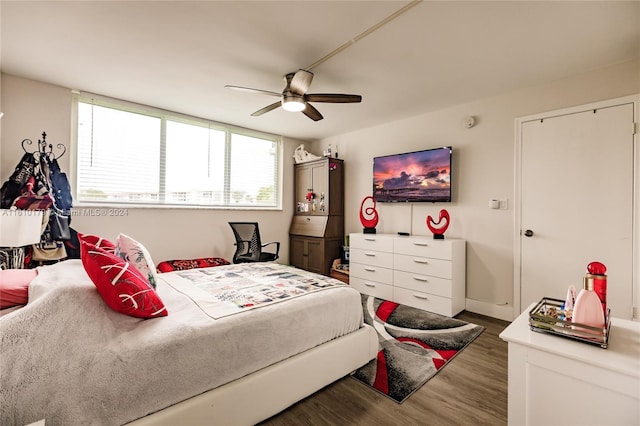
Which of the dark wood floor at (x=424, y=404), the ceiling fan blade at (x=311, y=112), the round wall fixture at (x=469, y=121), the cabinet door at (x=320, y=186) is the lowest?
the dark wood floor at (x=424, y=404)

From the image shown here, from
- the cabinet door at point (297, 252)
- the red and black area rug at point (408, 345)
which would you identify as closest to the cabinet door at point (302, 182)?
the cabinet door at point (297, 252)

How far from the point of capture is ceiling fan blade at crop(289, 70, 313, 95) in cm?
256

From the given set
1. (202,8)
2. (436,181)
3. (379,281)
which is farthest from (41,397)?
(436,181)

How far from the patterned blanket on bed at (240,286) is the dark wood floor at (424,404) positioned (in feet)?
2.16

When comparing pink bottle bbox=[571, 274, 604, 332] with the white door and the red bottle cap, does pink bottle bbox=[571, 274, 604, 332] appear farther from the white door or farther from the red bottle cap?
the white door

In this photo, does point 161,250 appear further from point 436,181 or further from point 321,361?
point 436,181

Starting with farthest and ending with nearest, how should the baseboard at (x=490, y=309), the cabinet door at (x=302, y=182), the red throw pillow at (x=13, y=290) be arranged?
1. the cabinet door at (x=302, y=182)
2. the baseboard at (x=490, y=309)
3. the red throw pillow at (x=13, y=290)

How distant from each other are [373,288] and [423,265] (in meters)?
0.82

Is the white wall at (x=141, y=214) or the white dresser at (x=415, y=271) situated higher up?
the white wall at (x=141, y=214)

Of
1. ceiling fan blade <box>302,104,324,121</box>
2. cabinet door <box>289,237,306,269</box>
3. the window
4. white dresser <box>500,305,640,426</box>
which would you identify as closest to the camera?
white dresser <box>500,305,640,426</box>

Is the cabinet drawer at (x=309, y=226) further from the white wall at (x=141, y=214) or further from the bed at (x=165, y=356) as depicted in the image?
the bed at (x=165, y=356)

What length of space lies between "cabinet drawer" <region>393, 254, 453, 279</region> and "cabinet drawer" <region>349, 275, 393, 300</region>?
13.3 inches

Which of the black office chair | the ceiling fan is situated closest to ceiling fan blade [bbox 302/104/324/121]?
the ceiling fan

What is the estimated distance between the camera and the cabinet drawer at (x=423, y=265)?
3227 millimetres
